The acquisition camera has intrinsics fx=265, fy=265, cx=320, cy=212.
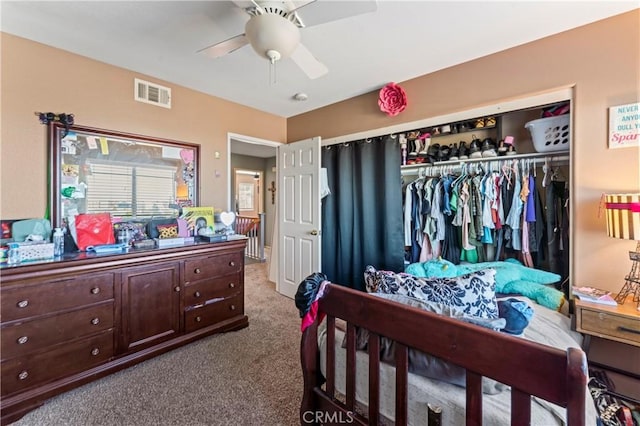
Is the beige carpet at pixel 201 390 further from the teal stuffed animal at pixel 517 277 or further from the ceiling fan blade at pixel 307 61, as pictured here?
the ceiling fan blade at pixel 307 61

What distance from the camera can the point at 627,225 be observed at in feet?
4.96

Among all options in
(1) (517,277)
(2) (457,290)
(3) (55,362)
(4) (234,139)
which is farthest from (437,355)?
(4) (234,139)

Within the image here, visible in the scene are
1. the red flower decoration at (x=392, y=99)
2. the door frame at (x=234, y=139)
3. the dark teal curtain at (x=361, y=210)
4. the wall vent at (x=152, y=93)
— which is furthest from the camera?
the door frame at (x=234, y=139)

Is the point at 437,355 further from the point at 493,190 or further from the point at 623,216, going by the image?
the point at 493,190

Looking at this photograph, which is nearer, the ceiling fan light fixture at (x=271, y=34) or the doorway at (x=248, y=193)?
the ceiling fan light fixture at (x=271, y=34)

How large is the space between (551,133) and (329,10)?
2.01m

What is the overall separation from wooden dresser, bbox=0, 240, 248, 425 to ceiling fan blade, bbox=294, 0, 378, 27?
1.94 metres

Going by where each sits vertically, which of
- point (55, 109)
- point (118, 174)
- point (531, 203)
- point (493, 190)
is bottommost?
point (531, 203)

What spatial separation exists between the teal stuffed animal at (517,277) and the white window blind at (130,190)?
2.49m

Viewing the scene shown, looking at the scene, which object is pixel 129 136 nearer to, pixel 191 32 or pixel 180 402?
pixel 191 32

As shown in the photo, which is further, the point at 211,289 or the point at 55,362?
the point at 211,289

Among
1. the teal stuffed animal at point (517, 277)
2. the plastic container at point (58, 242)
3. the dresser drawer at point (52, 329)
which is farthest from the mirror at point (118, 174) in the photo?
the teal stuffed animal at point (517, 277)

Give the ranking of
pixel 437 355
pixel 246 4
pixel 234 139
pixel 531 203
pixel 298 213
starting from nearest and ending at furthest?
pixel 437 355 < pixel 246 4 < pixel 531 203 < pixel 234 139 < pixel 298 213

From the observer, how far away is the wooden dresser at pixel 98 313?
1589 millimetres
